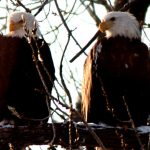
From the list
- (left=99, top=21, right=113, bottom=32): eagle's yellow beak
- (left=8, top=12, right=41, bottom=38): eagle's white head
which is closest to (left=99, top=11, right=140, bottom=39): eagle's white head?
(left=99, top=21, right=113, bottom=32): eagle's yellow beak

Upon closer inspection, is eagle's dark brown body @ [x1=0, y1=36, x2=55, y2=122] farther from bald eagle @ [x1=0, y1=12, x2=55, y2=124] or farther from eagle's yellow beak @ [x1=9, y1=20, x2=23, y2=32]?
eagle's yellow beak @ [x1=9, y1=20, x2=23, y2=32]

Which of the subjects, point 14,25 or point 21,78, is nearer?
point 21,78

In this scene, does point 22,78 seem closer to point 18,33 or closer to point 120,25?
point 18,33

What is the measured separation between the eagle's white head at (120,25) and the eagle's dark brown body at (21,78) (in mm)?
617

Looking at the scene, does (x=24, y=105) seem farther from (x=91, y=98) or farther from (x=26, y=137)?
(x=26, y=137)

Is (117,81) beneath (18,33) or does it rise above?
beneath

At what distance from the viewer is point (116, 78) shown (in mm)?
4684

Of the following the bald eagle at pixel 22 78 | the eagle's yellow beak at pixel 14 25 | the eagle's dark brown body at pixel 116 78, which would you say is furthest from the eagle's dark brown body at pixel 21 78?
the eagle's dark brown body at pixel 116 78

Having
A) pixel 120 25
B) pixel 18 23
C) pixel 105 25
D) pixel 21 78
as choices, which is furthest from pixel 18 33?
pixel 120 25

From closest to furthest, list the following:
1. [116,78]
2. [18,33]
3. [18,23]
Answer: [116,78]
[18,33]
[18,23]

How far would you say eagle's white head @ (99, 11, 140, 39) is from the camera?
504 centimetres

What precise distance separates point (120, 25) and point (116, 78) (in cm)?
65

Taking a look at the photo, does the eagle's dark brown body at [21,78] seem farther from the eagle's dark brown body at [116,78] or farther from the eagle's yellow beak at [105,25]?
the eagle's yellow beak at [105,25]

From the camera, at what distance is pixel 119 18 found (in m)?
5.08
